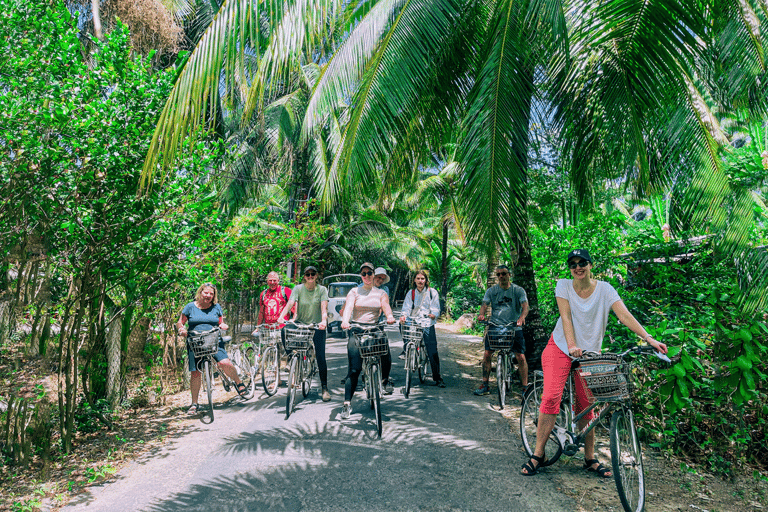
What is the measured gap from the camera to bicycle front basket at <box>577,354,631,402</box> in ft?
11.9

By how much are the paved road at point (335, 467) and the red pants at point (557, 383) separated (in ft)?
2.21

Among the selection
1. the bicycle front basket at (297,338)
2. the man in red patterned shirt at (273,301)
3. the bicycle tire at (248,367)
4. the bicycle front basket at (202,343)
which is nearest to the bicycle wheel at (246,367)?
the bicycle tire at (248,367)

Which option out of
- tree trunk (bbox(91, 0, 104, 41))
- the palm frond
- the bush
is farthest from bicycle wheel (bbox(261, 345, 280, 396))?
the bush

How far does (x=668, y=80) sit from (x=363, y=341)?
13.8ft

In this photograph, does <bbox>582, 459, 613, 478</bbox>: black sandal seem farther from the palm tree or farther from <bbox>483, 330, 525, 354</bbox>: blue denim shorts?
<bbox>483, 330, 525, 354</bbox>: blue denim shorts

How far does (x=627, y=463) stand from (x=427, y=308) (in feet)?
14.8

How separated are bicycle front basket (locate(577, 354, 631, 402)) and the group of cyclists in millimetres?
142

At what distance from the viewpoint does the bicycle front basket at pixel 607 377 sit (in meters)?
3.64

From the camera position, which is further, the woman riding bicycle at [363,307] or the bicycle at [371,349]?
the woman riding bicycle at [363,307]

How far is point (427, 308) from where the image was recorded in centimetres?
790

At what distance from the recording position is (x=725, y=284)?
4.95m

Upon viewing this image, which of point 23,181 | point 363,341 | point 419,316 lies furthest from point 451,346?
point 23,181

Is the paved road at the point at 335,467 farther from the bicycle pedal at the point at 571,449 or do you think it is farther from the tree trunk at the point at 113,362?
the tree trunk at the point at 113,362

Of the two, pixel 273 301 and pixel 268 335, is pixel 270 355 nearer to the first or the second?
pixel 268 335
